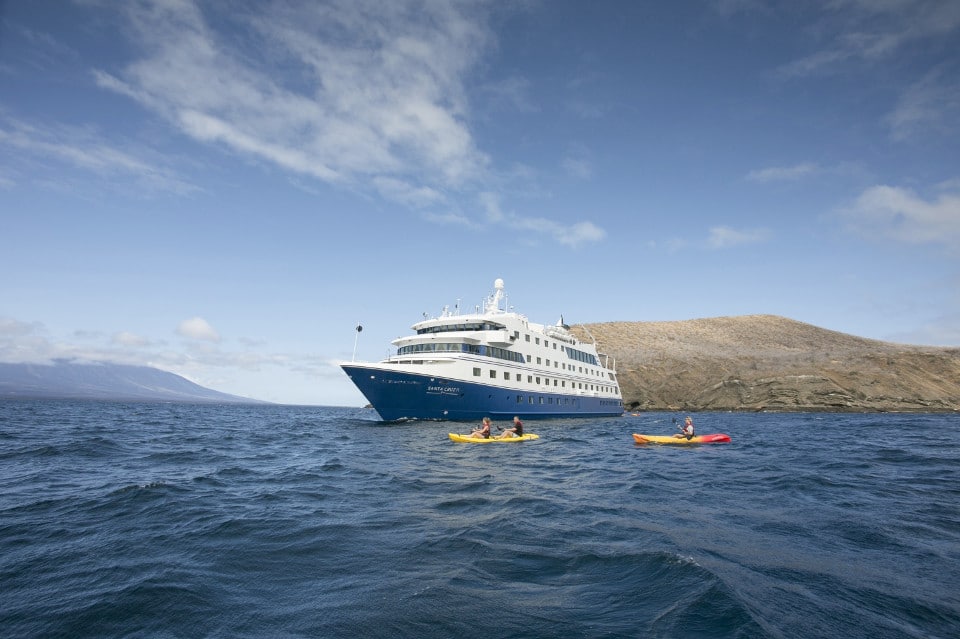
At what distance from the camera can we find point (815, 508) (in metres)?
11.4

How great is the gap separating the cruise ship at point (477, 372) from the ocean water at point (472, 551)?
49.1 feet

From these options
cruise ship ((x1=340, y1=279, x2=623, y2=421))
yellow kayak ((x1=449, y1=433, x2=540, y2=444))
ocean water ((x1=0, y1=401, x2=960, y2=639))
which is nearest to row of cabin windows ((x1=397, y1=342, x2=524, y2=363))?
cruise ship ((x1=340, y1=279, x2=623, y2=421))

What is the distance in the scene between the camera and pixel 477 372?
3516 centimetres

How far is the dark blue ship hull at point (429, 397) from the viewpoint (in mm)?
31328

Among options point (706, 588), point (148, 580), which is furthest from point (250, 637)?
point (706, 588)

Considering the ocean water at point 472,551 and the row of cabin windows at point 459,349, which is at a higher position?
the row of cabin windows at point 459,349

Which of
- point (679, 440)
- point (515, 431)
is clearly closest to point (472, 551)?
point (515, 431)

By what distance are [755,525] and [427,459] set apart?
1171 centimetres

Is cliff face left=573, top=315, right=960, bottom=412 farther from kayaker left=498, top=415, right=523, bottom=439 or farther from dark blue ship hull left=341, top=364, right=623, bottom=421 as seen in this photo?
Result: kayaker left=498, top=415, right=523, bottom=439

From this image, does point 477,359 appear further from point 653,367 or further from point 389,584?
point 653,367

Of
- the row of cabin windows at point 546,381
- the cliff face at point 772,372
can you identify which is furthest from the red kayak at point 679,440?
the cliff face at point 772,372

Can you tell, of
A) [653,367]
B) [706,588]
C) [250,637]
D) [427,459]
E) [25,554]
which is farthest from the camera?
[653,367]

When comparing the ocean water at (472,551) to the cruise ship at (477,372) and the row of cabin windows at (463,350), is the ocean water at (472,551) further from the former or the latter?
the row of cabin windows at (463,350)

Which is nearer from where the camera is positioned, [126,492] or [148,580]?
[148,580]
